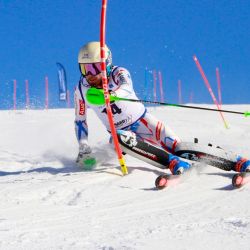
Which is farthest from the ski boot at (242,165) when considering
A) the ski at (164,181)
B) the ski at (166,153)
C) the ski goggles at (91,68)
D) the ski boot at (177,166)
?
the ski goggles at (91,68)

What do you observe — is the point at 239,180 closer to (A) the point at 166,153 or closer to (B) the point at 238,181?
(B) the point at 238,181

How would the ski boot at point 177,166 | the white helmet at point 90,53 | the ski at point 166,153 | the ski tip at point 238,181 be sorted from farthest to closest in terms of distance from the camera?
the white helmet at point 90,53
the ski at point 166,153
the ski boot at point 177,166
the ski tip at point 238,181

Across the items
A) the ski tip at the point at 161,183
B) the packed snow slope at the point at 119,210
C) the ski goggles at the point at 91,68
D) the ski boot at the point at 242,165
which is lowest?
the packed snow slope at the point at 119,210

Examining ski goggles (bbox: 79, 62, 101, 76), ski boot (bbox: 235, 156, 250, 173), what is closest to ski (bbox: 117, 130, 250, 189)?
ski boot (bbox: 235, 156, 250, 173)

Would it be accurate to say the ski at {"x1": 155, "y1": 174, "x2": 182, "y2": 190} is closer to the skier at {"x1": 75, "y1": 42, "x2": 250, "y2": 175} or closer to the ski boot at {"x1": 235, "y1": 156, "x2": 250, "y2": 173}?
the ski boot at {"x1": 235, "y1": 156, "x2": 250, "y2": 173}

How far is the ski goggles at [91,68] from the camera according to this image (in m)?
5.50

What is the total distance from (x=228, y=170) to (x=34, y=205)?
2099mm

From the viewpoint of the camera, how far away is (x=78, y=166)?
594 cm

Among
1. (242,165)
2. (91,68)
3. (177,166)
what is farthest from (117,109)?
(242,165)

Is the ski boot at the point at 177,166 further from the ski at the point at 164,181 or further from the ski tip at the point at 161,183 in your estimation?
the ski tip at the point at 161,183

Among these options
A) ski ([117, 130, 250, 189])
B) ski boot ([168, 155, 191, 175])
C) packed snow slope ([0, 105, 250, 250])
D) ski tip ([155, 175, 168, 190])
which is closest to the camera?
packed snow slope ([0, 105, 250, 250])

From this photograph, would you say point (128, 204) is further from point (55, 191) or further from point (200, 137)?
point (200, 137)

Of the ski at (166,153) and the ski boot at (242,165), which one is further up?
the ski at (166,153)

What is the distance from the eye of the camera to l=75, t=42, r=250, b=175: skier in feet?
17.9
